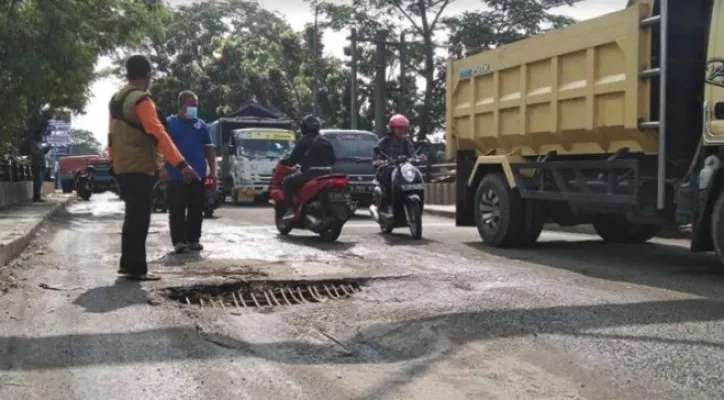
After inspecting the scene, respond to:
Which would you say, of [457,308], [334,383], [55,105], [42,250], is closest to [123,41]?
[55,105]

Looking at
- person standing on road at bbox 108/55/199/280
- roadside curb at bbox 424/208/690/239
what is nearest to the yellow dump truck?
roadside curb at bbox 424/208/690/239

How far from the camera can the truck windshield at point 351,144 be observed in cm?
1741

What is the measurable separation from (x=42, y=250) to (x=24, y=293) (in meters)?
3.29

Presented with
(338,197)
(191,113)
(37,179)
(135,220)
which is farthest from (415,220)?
(37,179)

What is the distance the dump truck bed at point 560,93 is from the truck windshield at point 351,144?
6.74m

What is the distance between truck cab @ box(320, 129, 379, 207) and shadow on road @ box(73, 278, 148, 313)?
10.4 metres

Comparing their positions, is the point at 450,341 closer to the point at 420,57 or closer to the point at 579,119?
the point at 579,119

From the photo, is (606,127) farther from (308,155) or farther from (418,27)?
(418,27)

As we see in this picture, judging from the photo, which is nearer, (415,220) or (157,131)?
(157,131)

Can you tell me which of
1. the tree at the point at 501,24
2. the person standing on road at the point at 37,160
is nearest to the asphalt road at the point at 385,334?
the person standing on road at the point at 37,160

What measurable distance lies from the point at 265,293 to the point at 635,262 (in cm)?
411

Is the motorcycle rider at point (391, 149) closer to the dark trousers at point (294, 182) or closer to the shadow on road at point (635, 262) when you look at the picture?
the dark trousers at point (294, 182)

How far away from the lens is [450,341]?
182 inches

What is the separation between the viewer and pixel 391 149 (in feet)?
36.2
